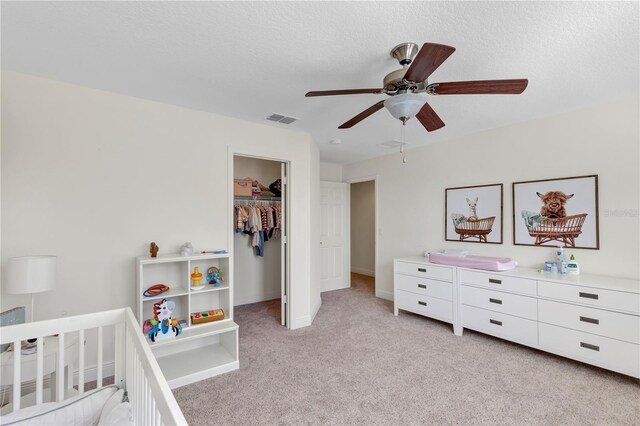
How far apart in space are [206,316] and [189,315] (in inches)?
7.3

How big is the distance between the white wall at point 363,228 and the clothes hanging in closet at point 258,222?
2610 mm

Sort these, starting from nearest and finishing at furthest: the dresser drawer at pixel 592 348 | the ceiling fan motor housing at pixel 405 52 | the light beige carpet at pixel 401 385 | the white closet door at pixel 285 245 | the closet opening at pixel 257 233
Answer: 1. the ceiling fan motor housing at pixel 405 52
2. the light beige carpet at pixel 401 385
3. the dresser drawer at pixel 592 348
4. the white closet door at pixel 285 245
5. the closet opening at pixel 257 233

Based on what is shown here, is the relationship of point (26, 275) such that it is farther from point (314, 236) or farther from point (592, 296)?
point (592, 296)

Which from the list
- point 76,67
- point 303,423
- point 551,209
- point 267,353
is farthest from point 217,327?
point 551,209

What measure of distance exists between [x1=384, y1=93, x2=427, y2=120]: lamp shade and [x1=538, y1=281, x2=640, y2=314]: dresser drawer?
2.15 metres

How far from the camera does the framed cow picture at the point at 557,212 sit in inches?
108

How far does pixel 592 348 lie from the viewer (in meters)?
2.40

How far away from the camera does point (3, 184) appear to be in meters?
2.07

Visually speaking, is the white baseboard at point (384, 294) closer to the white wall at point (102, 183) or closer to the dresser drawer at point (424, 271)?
the dresser drawer at point (424, 271)

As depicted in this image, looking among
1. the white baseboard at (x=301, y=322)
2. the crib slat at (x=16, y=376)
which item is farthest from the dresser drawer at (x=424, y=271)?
the crib slat at (x=16, y=376)

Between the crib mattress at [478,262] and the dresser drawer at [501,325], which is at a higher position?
the crib mattress at [478,262]

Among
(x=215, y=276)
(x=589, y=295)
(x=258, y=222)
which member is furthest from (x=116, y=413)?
(x=589, y=295)

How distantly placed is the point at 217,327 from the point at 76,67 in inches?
89.4

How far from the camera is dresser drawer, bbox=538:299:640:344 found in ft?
7.34
